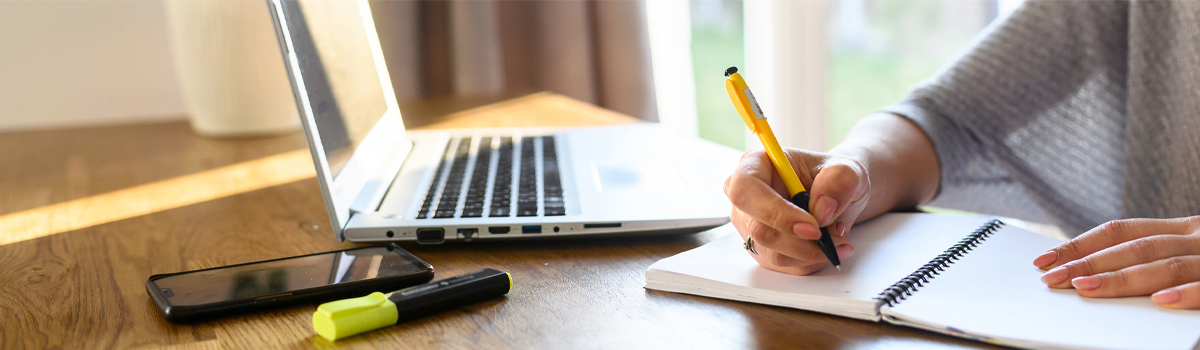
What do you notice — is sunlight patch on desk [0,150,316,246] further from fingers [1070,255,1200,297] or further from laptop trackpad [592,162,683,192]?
fingers [1070,255,1200,297]

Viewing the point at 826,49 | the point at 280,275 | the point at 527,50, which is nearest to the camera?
the point at 280,275

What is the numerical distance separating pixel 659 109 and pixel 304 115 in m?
1.74

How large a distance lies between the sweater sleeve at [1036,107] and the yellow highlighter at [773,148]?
12.7 inches

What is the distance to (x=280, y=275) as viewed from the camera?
51 centimetres

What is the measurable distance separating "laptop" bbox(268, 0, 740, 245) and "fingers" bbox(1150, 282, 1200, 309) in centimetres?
29

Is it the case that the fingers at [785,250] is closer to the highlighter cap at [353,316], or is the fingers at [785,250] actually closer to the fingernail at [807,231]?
→ the fingernail at [807,231]

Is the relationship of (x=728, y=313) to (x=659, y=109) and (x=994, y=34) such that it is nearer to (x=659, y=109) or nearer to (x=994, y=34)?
(x=994, y=34)

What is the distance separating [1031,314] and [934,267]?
0.07 meters

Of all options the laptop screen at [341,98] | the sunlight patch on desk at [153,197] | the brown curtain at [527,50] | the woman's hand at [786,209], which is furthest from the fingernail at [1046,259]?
the brown curtain at [527,50]

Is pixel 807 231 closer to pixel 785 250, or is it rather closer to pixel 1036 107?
pixel 785 250

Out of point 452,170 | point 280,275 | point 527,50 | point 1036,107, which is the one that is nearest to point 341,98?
point 452,170

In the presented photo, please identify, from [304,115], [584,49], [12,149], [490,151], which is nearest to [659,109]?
[584,49]

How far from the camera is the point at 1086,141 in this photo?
2.69 feet

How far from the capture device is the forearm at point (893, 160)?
626 mm
